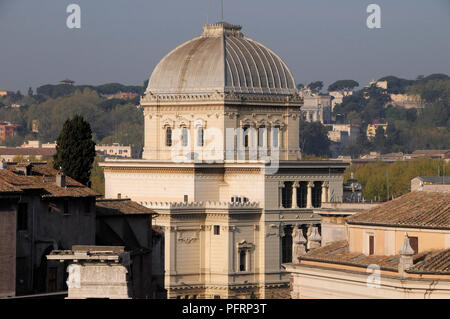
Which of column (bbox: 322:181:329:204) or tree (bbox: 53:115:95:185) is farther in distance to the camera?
column (bbox: 322:181:329:204)

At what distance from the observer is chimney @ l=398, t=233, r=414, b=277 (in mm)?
63781

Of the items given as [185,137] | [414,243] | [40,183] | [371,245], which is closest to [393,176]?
[185,137]

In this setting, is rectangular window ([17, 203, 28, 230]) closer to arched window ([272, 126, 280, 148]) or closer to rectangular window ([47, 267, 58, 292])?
rectangular window ([47, 267, 58, 292])

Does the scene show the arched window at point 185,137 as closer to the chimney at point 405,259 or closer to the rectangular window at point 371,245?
the rectangular window at point 371,245

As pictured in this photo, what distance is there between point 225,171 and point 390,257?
49.1 meters

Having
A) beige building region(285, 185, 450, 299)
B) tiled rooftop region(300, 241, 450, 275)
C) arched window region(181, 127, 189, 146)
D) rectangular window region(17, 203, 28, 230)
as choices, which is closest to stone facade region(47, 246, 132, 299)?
rectangular window region(17, 203, 28, 230)

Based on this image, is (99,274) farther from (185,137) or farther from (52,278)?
(185,137)

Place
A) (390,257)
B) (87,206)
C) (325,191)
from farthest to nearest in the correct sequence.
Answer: (325,191)
(87,206)
(390,257)

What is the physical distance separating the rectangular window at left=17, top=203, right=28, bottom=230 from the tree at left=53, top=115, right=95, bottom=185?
1091 inches

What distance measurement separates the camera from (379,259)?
6956 cm

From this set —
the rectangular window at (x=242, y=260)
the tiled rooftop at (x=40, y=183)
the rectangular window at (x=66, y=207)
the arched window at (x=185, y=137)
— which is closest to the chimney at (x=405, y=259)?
the tiled rooftop at (x=40, y=183)

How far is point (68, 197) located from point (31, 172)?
4386mm

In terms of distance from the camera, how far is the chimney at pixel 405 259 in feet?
209
